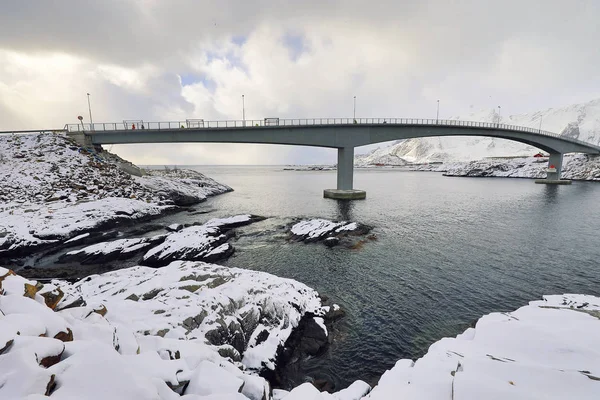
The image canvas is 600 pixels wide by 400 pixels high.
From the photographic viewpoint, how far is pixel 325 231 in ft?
75.3

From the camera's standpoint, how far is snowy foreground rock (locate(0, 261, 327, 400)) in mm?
3750

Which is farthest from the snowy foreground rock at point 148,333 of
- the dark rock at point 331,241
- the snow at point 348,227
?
the snow at point 348,227

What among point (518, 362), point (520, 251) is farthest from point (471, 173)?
point (518, 362)

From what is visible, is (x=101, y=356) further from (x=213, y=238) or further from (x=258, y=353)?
(x=213, y=238)

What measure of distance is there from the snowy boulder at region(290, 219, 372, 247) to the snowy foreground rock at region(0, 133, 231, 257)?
1837cm

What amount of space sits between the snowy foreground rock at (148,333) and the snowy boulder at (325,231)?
31.8ft

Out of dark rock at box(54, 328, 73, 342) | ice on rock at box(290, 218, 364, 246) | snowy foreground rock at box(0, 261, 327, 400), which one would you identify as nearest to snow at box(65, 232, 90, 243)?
snowy foreground rock at box(0, 261, 327, 400)

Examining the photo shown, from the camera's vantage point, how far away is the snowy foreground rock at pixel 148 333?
375 centimetres

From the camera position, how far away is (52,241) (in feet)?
64.8

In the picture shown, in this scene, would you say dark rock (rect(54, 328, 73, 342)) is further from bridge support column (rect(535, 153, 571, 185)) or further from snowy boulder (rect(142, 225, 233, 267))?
bridge support column (rect(535, 153, 571, 185))

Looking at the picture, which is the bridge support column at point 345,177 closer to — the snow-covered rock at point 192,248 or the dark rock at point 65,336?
the snow-covered rock at point 192,248

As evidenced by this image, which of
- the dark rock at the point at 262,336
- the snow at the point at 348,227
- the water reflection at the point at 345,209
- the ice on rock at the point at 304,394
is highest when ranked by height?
the ice on rock at the point at 304,394

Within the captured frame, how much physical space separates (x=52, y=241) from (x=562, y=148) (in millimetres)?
103802

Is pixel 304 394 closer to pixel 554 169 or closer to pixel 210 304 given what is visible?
pixel 210 304
